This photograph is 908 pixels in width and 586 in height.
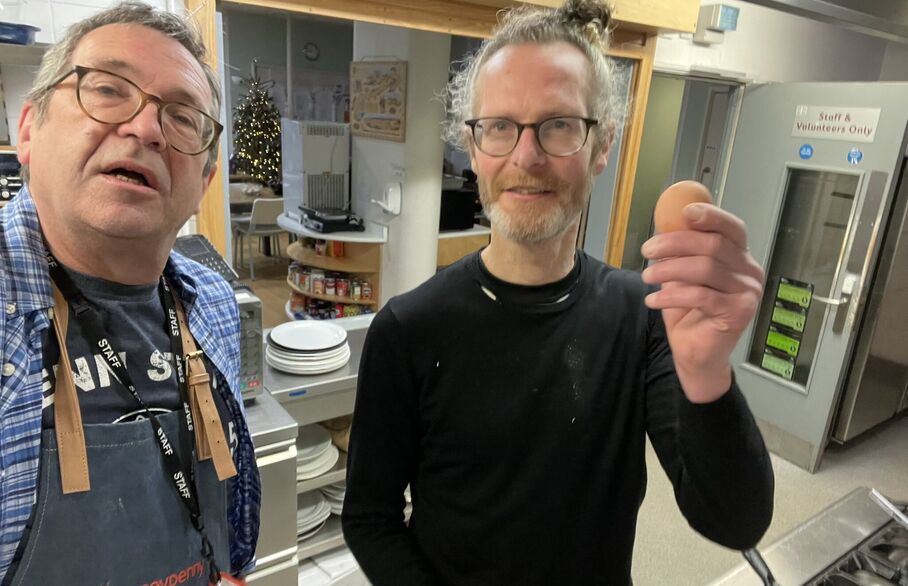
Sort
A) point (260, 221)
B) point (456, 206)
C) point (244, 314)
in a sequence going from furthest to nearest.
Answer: point (260, 221) < point (456, 206) < point (244, 314)

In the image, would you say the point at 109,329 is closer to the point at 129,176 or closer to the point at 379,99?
the point at 129,176

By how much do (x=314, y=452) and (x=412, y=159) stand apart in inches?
92.1

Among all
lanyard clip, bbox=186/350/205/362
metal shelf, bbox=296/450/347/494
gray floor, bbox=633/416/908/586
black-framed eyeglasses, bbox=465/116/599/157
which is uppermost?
black-framed eyeglasses, bbox=465/116/599/157

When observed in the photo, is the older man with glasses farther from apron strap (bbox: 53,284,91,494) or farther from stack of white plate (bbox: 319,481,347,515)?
stack of white plate (bbox: 319,481,347,515)

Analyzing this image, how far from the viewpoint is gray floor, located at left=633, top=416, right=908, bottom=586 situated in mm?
2455

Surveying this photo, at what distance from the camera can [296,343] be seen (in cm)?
200

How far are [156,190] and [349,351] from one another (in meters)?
1.23

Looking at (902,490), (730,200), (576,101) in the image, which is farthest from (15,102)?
(902,490)

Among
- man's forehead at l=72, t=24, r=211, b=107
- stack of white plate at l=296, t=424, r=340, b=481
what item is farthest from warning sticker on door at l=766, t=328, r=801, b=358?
man's forehead at l=72, t=24, r=211, b=107

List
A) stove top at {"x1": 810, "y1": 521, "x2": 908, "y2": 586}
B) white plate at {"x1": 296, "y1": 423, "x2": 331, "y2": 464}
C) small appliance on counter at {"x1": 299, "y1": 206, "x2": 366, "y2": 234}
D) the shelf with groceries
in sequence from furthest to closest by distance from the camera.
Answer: the shelf with groceries → small appliance on counter at {"x1": 299, "y1": 206, "x2": 366, "y2": 234} → white plate at {"x1": 296, "y1": 423, "x2": 331, "y2": 464} → stove top at {"x1": 810, "y1": 521, "x2": 908, "y2": 586}

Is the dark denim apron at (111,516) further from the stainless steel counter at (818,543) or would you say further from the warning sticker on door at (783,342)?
the warning sticker on door at (783,342)

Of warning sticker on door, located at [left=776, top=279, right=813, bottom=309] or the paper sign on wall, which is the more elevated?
the paper sign on wall

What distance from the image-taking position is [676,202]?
65 centimetres

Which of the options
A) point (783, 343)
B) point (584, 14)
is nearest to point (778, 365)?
point (783, 343)
